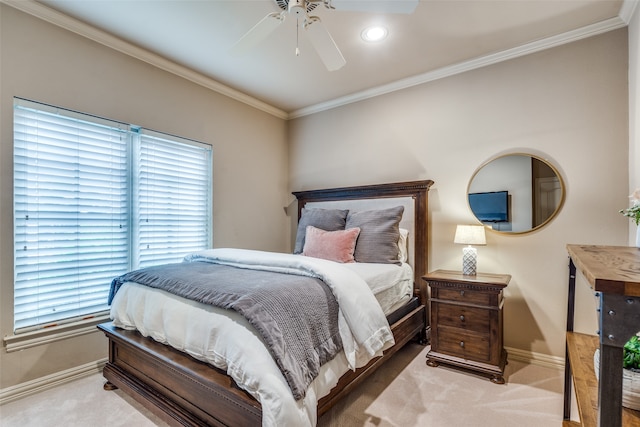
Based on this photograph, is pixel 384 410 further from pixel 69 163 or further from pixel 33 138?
pixel 33 138

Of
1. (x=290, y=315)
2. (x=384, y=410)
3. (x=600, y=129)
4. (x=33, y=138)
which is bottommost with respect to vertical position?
(x=384, y=410)

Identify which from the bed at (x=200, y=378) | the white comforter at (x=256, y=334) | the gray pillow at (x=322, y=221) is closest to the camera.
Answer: the white comforter at (x=256, y=334)

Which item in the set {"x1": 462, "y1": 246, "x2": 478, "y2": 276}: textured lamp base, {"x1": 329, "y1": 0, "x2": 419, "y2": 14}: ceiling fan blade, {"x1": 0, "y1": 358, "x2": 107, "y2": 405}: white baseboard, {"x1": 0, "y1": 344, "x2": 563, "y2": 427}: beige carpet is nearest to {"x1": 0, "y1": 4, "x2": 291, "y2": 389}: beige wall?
{"x1": 0, "y1": 358, "x2": 107, "y2": 405}: white baseboard

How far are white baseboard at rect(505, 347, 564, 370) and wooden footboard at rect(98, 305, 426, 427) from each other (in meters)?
1.25

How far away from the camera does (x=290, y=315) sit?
1479 millimetres

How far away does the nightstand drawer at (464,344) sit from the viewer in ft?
7.45

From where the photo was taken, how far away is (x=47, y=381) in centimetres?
217

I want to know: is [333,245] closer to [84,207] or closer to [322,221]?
[322,221]

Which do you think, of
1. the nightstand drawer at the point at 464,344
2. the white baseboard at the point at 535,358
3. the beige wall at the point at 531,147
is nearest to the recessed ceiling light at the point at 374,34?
the beige wall at the point at 531,147

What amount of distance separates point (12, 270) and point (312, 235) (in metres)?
2.23

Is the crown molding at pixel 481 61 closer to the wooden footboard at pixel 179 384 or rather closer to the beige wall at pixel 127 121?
the beige wall at pixel 127 121

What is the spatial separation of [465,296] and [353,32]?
7.44 feet

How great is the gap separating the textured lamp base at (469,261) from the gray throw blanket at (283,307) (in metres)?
1.47

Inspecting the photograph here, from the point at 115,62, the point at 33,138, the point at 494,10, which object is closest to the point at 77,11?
the point at 115,62
